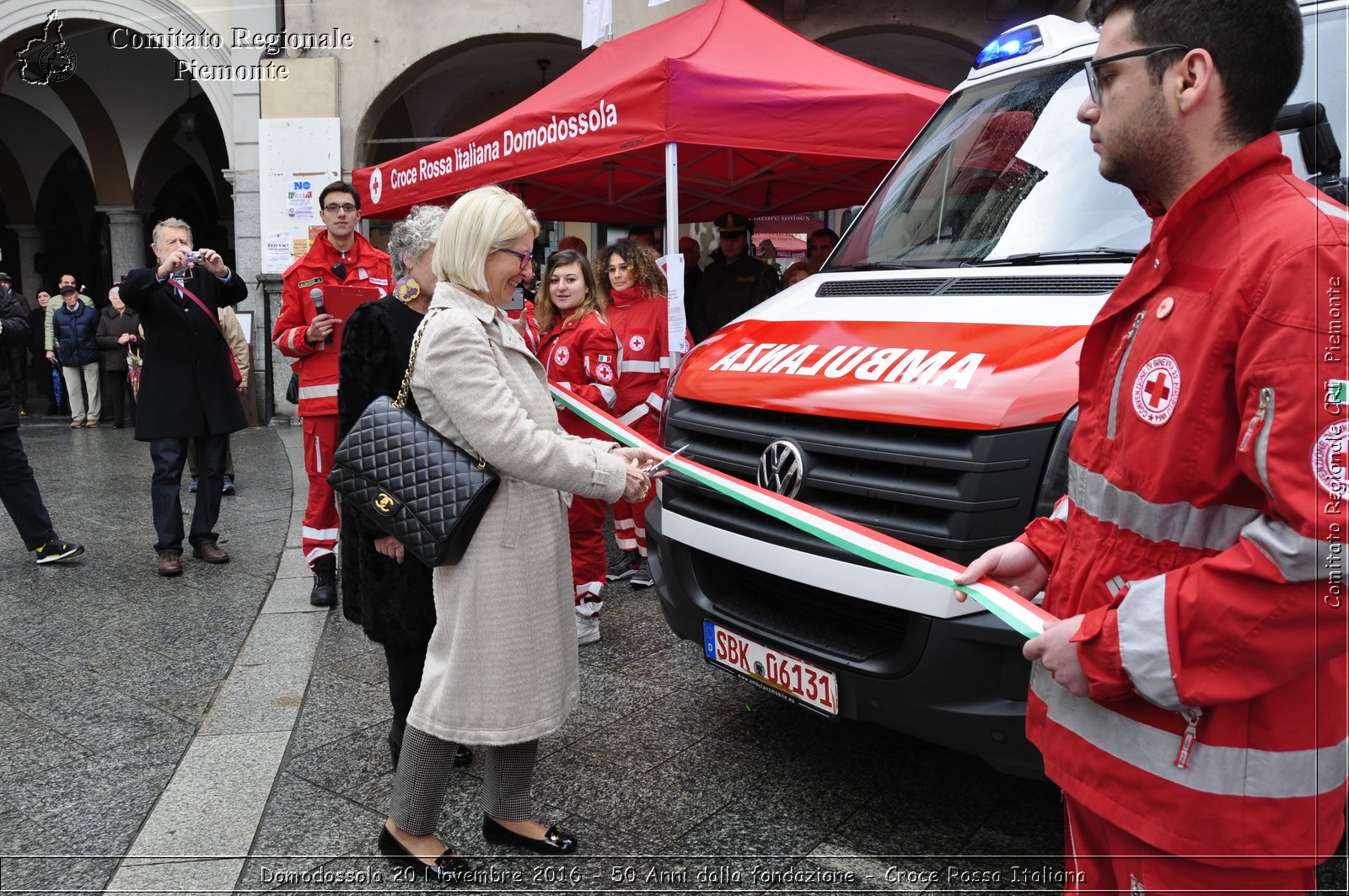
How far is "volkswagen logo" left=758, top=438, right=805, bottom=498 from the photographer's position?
2770 mm

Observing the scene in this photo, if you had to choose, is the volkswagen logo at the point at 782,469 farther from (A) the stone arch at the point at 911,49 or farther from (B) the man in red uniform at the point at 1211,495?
(A) the stone arch at the point at 911,49

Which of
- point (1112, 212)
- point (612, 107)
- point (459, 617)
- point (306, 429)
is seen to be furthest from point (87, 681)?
point (1112, 212)

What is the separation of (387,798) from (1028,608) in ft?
7.63

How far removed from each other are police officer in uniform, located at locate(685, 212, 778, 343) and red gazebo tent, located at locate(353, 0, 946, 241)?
381 mm

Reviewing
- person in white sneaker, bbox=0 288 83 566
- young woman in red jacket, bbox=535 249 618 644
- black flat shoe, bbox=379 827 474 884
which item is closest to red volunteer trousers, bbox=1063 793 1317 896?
black flat shoe, bbox=379 827 474 884

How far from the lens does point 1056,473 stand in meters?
2.41

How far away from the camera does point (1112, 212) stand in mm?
3023

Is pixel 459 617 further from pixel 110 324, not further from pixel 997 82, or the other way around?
pixel 110 324

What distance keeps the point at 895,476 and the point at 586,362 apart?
2.97 metres

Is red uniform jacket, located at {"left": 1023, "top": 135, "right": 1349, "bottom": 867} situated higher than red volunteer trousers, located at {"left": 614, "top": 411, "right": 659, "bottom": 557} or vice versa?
red uniform jacket, located at {"left": 1023, "top": 135, "right": 1349, "bottom": 867}

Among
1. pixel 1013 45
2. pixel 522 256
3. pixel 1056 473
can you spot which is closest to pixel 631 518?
pixel 1013 45

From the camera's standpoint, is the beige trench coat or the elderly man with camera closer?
the beige trench coat

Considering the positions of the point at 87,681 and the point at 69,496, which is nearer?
the point at 87,681

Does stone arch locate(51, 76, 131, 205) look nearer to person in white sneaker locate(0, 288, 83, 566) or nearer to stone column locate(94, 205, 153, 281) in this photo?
stone column locate(94, 205, 153, 281)
